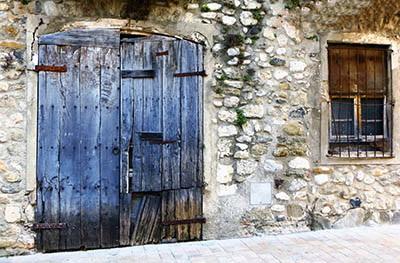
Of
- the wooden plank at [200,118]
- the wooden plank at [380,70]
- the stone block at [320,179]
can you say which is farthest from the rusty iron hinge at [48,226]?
the wooden plank at [380,70]

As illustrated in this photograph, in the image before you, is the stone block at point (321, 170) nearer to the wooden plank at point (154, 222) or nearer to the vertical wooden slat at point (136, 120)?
the wooden plank at point (154, 222)

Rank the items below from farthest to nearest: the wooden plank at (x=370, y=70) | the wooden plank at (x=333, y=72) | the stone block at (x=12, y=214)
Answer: the wooden plank at (x=370, y=70) → the wooden plank at (x=333, y=72) → the stone block at (x=12, y=214)

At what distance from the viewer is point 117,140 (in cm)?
400

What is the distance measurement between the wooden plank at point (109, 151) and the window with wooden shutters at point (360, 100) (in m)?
2.70

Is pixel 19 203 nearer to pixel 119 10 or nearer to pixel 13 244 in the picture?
pixel 13 244

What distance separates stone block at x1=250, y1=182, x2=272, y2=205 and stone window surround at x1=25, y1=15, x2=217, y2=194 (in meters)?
0.54

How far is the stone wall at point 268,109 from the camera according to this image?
4.22m

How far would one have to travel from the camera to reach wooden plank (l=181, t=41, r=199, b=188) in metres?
4.16

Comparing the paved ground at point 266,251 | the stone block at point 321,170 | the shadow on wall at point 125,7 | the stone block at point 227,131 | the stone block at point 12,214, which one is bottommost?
the paved ground at point 266,251

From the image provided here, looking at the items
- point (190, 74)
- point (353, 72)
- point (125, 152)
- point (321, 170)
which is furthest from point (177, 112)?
point (353, 72)

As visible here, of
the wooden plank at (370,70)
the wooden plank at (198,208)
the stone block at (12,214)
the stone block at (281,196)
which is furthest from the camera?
the wooden plank at (370,70)

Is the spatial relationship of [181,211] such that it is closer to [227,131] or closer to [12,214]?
[227,131]

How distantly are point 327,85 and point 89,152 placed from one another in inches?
118

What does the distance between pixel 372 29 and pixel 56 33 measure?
385 centimetres
